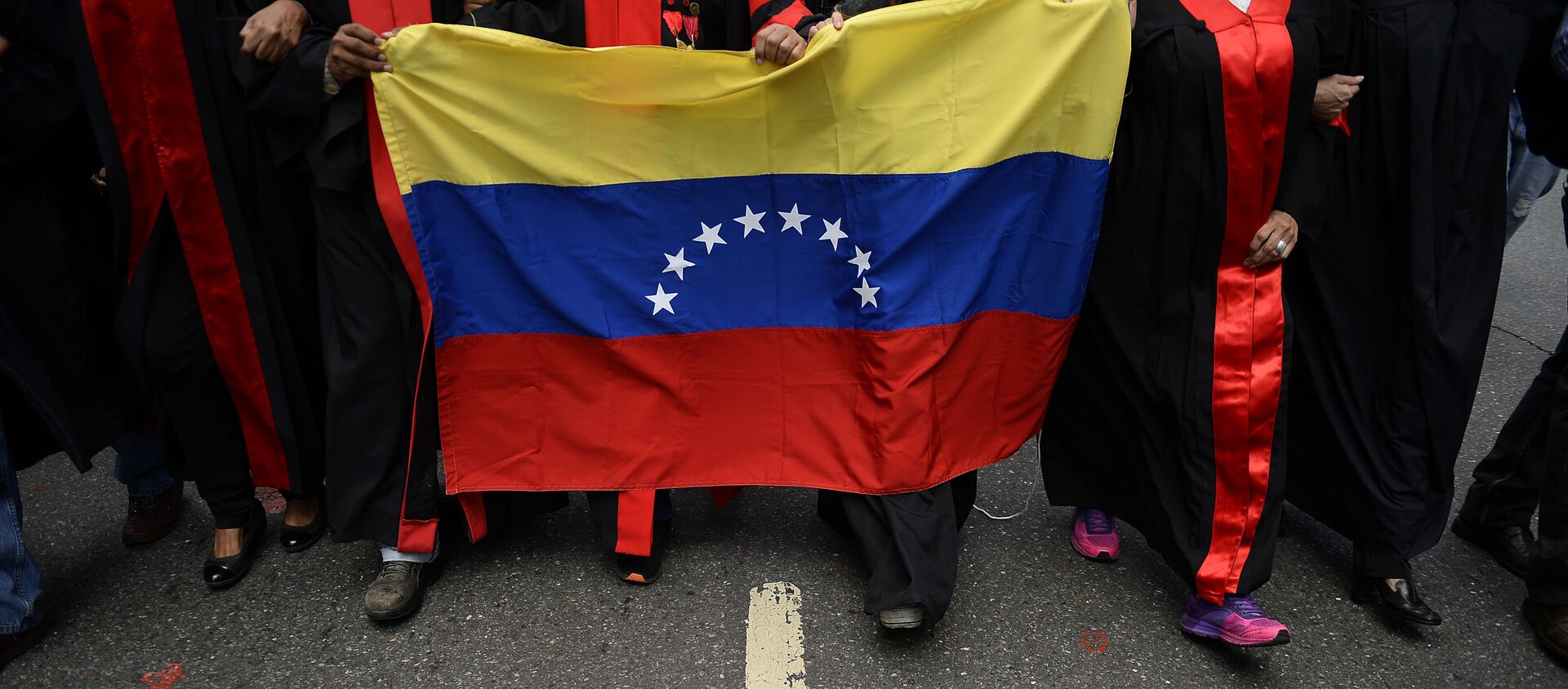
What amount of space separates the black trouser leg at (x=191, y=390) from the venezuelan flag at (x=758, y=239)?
675 millimetres

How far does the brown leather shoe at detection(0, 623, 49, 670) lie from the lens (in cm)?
256

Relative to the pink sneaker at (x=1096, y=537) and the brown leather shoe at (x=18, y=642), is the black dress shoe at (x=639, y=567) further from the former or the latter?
the brown leather shoe at (x=18, y=642)

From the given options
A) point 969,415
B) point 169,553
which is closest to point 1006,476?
point 969,415

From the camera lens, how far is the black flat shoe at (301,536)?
304 centimetres

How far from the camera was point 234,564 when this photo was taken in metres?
2.89

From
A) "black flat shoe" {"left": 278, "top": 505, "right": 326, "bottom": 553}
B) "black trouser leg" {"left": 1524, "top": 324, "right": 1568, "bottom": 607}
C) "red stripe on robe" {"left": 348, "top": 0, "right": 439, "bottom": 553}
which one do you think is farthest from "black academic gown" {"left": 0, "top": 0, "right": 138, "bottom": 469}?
"black trouser leg" {"left": 1524, "top": 324, "right": 1568, "bottom": 607}

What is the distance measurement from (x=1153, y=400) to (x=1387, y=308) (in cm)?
67

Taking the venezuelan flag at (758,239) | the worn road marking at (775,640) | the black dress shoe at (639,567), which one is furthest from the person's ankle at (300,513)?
the worn road marking at (775,640)

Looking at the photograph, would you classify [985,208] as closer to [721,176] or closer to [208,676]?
[721,176]

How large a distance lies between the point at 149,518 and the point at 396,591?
99 centimetres

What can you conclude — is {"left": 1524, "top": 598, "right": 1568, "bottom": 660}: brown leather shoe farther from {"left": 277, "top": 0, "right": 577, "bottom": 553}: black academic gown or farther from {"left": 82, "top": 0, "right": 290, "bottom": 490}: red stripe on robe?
{"left": 82, "top": 0, "right": 290, "bottom": 490}: red stripe on robe

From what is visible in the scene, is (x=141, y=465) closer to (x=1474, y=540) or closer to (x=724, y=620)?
(x=724, y=620)

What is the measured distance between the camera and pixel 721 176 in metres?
2.66

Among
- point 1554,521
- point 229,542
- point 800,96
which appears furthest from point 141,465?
point 1554,521
